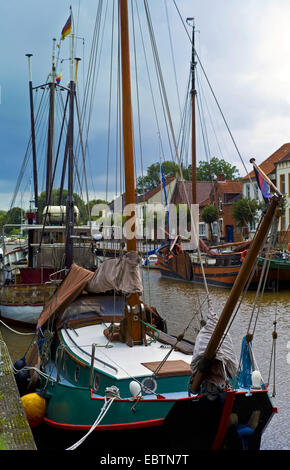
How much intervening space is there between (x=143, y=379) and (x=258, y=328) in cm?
1195

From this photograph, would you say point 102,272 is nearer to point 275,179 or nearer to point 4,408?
point 4,408

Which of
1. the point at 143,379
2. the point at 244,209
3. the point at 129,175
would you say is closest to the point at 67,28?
the point at 129,175

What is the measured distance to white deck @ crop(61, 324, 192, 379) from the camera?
7848mm

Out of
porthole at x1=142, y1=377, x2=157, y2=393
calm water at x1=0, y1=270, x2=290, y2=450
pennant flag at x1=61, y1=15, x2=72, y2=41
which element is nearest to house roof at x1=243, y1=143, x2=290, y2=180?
calm water at x1=0, y1=270, x2=290, y2=450

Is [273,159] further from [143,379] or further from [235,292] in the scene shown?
[235,292]

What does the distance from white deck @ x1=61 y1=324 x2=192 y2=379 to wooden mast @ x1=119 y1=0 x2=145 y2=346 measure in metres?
0.30

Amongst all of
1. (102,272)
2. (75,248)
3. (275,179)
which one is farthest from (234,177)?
(102,272)

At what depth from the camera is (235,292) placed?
616 cm

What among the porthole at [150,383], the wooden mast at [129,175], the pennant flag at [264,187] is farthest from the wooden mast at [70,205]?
the pennant flag at [264,187]

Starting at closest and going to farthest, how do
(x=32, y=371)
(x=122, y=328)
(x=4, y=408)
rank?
(x=4, y=408) < (x=122, y=328) < (x=32, y=371)

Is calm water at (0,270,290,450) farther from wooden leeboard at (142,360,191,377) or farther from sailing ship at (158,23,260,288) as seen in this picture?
sailing ship at (158,23,260,288)

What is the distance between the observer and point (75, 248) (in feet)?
70.9
